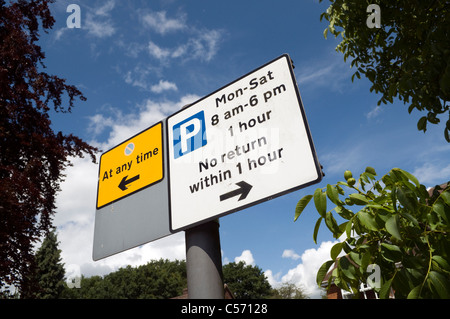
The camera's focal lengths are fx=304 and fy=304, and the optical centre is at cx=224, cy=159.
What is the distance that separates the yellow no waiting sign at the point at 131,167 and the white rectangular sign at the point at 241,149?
0.56ft

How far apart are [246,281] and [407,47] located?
74.3 metres

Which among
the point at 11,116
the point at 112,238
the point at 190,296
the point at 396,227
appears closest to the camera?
the point at 396,227

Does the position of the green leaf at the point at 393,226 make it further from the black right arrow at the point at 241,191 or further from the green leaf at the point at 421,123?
the green leaf at the point at 421,123

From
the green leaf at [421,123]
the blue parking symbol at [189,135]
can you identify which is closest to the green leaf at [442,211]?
the blue parking symbol at [189,135]

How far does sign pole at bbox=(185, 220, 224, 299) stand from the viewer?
1.49 meters

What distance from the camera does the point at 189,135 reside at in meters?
2.03

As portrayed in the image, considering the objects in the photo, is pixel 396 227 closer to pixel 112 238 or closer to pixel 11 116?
pixel 112 238

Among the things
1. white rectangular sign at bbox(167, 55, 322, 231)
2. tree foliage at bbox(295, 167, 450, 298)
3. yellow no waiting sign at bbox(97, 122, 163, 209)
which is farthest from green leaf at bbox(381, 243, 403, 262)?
yellow no waiting sign at bbox(97, 122, 163, 209)

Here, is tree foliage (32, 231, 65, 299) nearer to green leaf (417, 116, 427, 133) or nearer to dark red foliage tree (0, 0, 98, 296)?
dark red foliage tree (0, 0, 98, 296)

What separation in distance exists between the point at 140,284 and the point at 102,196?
76.0 metres

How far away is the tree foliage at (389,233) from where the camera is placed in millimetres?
1510

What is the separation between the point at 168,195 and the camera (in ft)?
6.33
